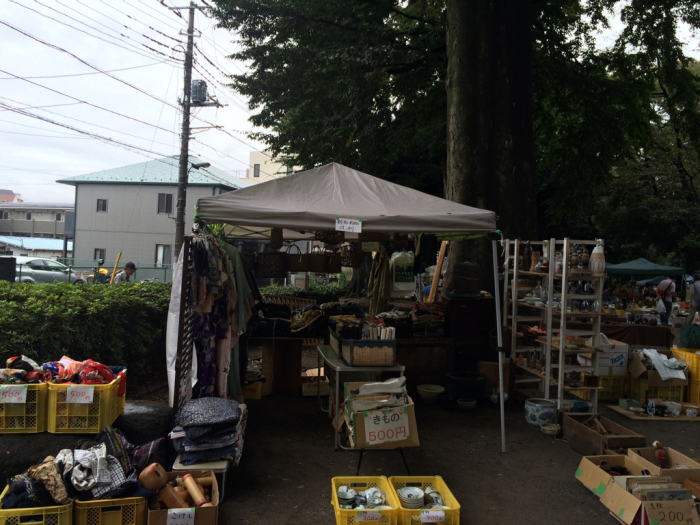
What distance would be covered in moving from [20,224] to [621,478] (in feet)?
197

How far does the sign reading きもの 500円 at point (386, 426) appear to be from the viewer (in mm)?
4395

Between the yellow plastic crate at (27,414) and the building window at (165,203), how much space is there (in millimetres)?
28667

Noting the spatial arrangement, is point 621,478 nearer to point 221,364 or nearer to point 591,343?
point 591,343

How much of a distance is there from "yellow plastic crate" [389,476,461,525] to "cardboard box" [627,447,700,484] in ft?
5.89

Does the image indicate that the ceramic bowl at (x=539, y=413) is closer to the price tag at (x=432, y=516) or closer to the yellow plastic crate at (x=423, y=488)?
the yellow plastic crate at (x=423, y=488)

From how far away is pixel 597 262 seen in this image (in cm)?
596

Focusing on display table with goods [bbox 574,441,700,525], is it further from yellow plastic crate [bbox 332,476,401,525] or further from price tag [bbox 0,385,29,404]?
price tag [bbox 0,385,29,404]

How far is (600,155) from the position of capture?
38.9 feet

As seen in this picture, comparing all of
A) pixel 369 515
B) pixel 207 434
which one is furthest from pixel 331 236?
pixel 369 515

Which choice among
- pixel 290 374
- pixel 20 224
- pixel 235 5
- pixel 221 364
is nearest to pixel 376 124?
pixel 235 5

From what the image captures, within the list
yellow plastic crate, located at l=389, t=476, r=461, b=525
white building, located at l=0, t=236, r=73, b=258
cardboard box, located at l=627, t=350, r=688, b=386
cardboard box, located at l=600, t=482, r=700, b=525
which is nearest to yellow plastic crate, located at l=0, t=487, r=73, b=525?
yellow plastic crate, located at l=389, t=476, r=461, b=525

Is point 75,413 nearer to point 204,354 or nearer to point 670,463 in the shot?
point 204,354

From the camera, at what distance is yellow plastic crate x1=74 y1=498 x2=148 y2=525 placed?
3277mm

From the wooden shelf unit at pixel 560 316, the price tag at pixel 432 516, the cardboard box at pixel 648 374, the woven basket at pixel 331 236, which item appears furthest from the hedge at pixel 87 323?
the cardboard box at pixel 648 374
